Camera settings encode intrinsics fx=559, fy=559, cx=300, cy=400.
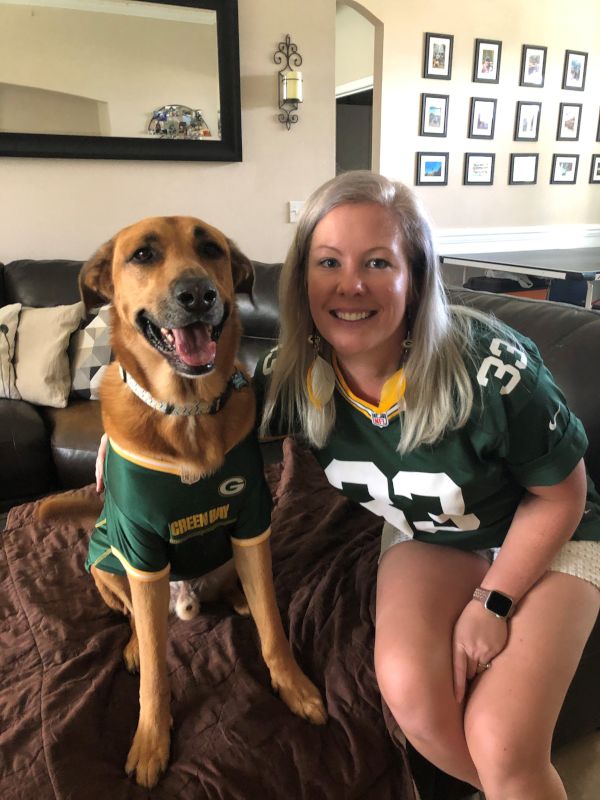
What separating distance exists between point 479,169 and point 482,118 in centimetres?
36

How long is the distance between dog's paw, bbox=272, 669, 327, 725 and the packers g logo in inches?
15.1

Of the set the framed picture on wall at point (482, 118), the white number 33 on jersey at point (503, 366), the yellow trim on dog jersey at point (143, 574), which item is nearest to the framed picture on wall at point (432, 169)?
the framed picture on wall at point (482, 118)

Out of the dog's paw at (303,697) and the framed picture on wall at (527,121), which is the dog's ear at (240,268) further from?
the framed picture on wall at (527,121)

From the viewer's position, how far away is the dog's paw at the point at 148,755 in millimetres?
934

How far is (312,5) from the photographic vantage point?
9.66ft

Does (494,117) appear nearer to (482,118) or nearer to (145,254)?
(482,118)

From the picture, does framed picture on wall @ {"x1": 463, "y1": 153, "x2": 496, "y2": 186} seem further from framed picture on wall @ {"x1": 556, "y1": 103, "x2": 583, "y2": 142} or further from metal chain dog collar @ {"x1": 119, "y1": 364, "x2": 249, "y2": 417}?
metal chain dog collar @ {"x1": 119, "y1": 364, "x2": 249, "y2": 417}

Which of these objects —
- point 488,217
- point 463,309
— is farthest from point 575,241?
point 463,309

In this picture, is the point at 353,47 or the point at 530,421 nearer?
the point at 530,421

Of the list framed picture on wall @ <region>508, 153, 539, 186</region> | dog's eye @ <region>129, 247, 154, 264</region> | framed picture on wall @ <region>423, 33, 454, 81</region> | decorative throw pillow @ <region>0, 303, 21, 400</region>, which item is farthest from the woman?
framed picture on wall @ <region>508, 153, 539, 186</region>

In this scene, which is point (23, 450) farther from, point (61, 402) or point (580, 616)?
point (580, 616)

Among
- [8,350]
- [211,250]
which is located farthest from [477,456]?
[8,350]

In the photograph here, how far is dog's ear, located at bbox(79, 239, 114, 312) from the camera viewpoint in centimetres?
118

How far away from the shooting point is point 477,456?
1008 millimetres
